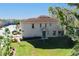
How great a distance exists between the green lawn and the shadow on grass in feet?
0.10

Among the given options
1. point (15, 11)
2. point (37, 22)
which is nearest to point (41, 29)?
point (37, 22)

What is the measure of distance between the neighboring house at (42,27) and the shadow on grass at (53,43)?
0.16ft

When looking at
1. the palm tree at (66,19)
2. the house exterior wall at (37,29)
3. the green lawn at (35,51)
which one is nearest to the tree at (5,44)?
the green lawn at (35,51)

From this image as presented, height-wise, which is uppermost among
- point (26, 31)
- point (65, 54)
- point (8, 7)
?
point (8, 7)

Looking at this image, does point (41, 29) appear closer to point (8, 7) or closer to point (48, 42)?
point (48, 42)

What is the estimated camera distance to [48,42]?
3.75m

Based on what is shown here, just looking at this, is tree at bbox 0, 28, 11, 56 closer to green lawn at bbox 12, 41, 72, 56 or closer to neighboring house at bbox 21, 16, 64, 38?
green lawn at bbox 12, 41, 72, 56

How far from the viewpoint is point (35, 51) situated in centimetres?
372

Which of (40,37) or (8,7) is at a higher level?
(8,7)

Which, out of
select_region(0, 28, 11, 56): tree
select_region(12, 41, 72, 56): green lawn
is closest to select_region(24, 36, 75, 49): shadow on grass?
select_region(12, 41, 72, 56): green lawn

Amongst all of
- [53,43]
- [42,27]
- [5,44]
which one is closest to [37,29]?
[42,27]

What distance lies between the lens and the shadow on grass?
147 inches

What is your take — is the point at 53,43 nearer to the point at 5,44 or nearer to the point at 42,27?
the point at 42,27

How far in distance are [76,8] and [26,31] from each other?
→ 1.79 ft
